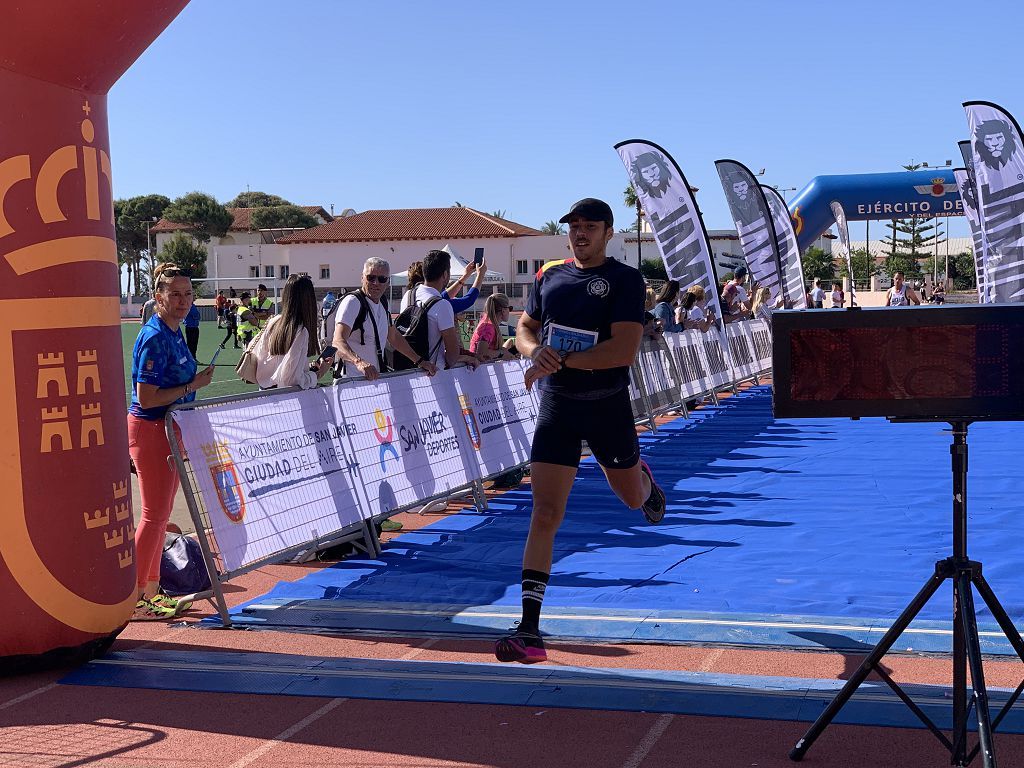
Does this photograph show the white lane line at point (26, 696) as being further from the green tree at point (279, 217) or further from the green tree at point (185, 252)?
the green tree at point (279, 217)

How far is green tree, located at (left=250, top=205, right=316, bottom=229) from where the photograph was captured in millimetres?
125000

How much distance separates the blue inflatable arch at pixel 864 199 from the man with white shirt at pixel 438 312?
25.6m

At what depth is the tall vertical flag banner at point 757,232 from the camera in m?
26.9

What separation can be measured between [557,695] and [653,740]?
0.64 metres

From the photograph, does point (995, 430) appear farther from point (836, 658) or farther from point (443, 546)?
point (836, 658)

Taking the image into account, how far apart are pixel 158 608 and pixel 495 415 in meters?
4.71

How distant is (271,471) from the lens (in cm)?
715

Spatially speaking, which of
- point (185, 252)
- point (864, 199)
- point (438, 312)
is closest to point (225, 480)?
point (438, 312)

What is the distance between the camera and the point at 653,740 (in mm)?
4258

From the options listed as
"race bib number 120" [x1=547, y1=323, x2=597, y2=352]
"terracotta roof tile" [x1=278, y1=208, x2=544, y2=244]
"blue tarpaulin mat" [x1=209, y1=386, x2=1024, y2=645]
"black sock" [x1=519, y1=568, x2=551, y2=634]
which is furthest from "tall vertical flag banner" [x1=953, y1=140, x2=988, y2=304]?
"terracotta roof tile" [x1=278, y1=208, x2=544, y2=244]

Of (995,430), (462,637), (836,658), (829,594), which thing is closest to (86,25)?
(462,637)

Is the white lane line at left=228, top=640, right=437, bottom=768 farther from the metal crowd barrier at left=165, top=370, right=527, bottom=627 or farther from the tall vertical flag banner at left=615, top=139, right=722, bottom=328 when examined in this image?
the tall vertical flag banner at left=615, top=139, right=722, bottom=328

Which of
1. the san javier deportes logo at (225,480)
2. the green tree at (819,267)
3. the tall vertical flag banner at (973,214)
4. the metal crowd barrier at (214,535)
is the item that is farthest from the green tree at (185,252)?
the san javier deportes logo at (225,480)

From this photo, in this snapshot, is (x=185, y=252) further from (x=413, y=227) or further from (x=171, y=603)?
(x=171, y=603)
